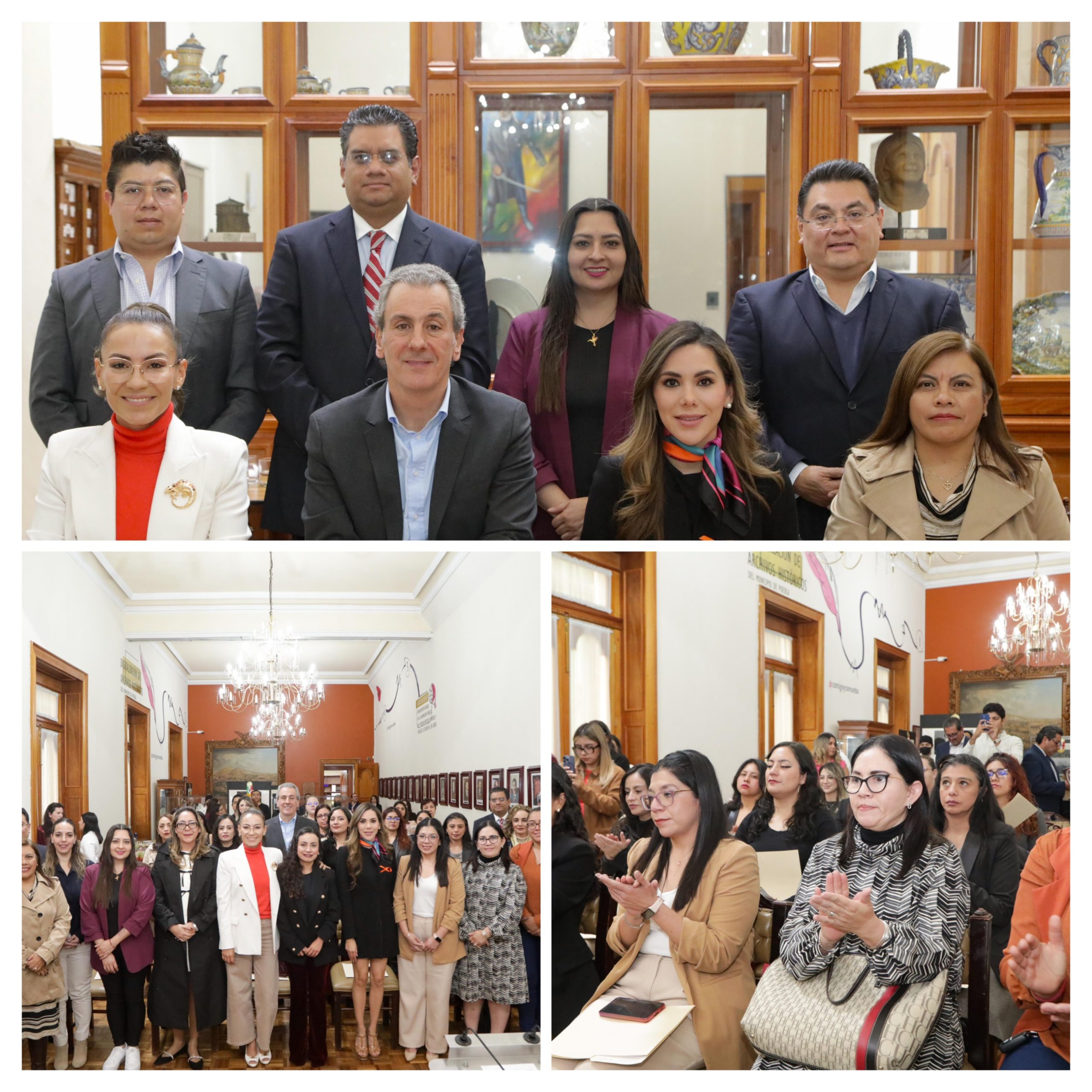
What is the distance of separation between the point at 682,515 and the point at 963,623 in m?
0.56

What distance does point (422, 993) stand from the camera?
2.31m

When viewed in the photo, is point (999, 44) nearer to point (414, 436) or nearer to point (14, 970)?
point (414, 436)

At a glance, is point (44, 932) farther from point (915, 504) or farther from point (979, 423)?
point (979, 423)

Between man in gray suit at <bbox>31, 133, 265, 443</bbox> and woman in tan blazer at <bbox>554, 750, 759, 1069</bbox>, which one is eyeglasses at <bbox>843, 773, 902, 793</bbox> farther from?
man in gray suit at <bbox>31, 133, 265, 443</bbox>

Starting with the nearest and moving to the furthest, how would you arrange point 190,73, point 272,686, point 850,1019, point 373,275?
1. point 850,1019
2. point 272,686
3. point 373,275
4. point 190,73

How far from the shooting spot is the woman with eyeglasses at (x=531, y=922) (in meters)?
2.28


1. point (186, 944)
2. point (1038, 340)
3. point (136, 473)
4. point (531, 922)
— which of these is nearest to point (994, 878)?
point (531, 922)

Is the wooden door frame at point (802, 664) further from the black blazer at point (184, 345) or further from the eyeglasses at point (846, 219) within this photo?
the black blazer at point (184, 345)

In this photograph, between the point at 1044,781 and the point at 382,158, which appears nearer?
the point at 1044,781

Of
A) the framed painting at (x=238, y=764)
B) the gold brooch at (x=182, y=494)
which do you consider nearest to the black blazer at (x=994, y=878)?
the framed painting at (x=238, y=764)

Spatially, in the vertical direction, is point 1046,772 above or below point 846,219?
below

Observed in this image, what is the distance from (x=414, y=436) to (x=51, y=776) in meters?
0.92
